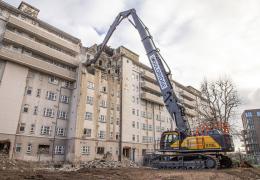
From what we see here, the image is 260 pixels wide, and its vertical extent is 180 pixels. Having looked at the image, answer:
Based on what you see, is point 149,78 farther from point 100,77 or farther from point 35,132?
point 35,132

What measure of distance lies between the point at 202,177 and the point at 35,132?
26857 millimetres

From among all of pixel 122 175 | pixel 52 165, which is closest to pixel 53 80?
pixel 52 165

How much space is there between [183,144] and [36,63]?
26273mm

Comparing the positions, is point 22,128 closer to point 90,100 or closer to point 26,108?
point 26,108

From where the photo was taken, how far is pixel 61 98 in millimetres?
36219

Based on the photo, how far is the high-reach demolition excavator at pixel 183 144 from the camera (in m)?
18.5

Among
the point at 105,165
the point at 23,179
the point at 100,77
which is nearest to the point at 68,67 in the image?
the point at 100,77

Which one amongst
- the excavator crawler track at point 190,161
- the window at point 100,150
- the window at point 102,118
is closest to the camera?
the excavator crawler track at point 190,161

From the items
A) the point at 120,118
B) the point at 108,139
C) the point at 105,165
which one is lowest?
the point at 105,165

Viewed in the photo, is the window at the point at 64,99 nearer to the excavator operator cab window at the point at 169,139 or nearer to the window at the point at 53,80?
the window at the point at 53,80

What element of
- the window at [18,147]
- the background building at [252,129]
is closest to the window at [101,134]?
the window at [18,147]

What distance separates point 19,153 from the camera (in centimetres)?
2881

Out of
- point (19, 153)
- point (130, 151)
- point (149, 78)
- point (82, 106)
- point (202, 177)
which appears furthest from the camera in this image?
point (149, 78)

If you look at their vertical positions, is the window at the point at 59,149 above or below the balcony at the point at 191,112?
below
